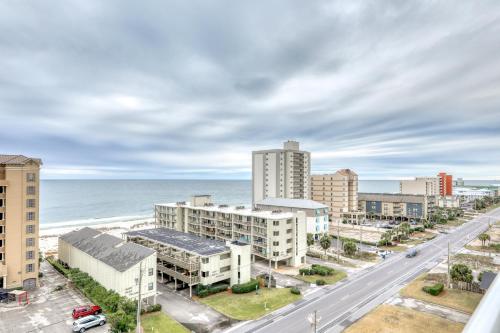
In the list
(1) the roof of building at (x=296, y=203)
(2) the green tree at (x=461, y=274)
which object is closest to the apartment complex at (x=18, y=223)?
(1) the roof of building at (x=296, y=203)

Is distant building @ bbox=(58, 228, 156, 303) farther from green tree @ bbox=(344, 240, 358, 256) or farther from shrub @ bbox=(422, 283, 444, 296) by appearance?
green tree @ bbox=(344, 240, 358, 256)

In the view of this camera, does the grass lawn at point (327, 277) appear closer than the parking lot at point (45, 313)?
No

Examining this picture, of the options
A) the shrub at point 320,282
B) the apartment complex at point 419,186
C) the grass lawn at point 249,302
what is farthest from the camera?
the apartment complex at point 419,186

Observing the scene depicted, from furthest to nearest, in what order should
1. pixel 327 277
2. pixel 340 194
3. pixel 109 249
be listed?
pixel 340 194
pixel 327 277
pixel 109 249

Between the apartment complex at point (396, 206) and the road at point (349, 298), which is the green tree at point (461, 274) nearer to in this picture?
the road at point (349, 298)

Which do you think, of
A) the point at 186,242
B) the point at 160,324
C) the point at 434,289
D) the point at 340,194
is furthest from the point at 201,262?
the point at 340,194

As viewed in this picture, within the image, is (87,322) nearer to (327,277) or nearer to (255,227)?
(255,227)

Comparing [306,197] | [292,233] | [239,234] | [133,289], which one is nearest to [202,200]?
[239,234]
